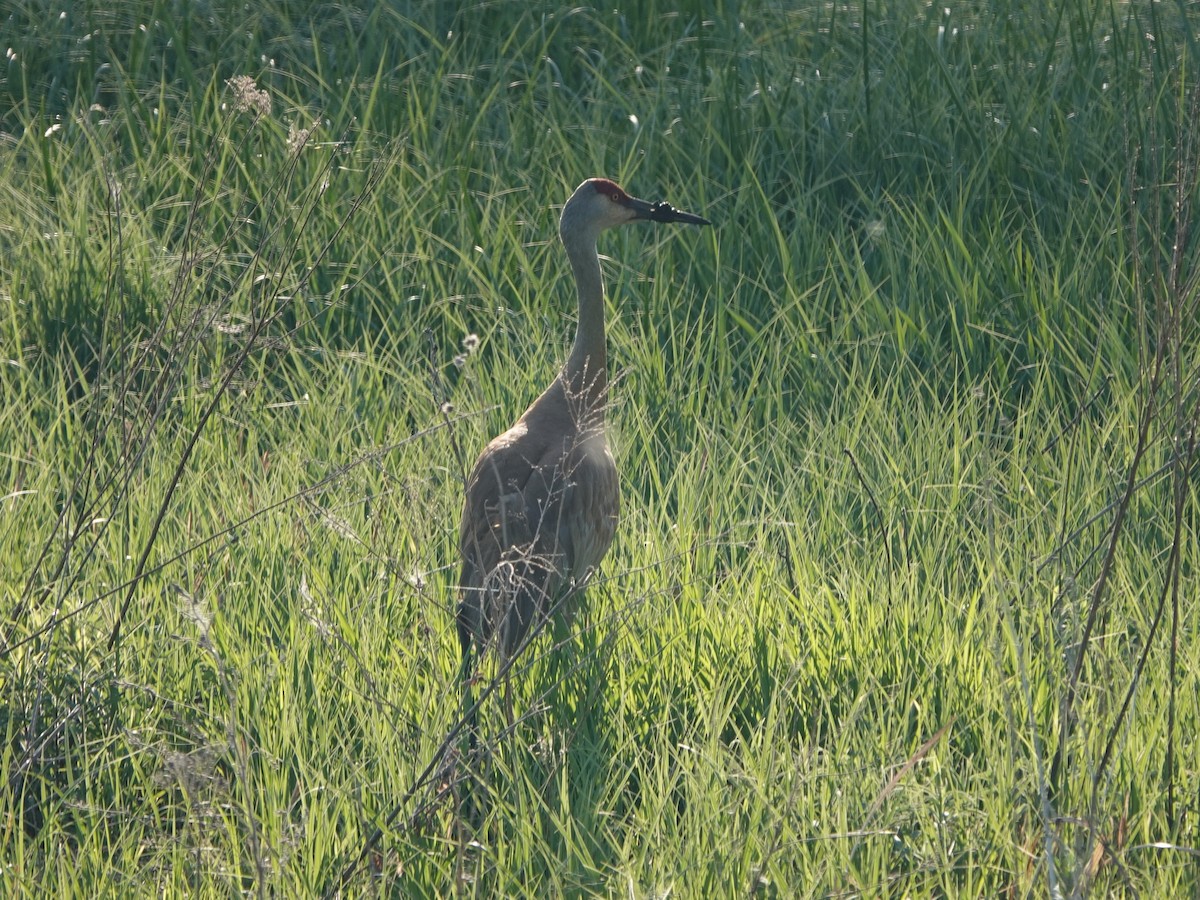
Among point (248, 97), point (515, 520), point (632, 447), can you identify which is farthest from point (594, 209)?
point (248, 97)

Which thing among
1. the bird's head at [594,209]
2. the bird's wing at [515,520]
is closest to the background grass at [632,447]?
the bird's wing at [515,520]

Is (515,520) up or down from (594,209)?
down

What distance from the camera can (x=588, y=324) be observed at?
421 centimetres

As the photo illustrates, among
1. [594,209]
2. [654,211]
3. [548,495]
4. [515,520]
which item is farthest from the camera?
[654,211]

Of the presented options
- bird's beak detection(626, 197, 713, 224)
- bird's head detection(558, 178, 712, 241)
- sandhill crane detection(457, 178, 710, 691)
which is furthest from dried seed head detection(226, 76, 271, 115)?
bird's beak detection(626, 197, 713, 224)

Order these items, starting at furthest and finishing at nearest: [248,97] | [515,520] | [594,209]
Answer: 1. [594,209]
2. [515,520]
3. [248,97]

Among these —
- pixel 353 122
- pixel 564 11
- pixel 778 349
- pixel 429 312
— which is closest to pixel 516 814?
pixel 778 349

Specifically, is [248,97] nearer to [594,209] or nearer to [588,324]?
[588,324]

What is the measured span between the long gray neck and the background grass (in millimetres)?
299

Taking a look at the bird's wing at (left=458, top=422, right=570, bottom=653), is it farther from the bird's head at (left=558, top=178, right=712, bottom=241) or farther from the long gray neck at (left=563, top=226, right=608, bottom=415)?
the bird's head at (left=558, top=178, right=712, bottom=241)

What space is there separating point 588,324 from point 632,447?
426 mm

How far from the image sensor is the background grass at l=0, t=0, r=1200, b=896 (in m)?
2.78

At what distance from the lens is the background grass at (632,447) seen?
2.78 meters

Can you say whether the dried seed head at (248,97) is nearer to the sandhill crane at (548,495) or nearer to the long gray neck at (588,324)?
the sandhill crane at (548,495)
